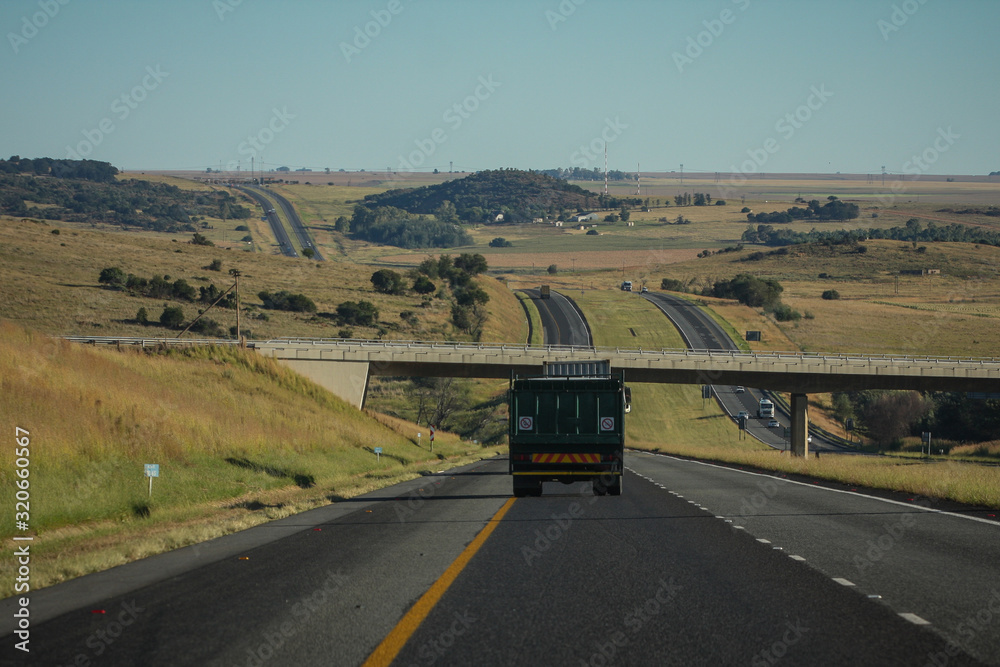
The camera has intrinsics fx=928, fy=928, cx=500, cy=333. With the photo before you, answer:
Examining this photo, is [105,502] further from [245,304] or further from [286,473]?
[245,304]

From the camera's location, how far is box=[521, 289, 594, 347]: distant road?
115 metres

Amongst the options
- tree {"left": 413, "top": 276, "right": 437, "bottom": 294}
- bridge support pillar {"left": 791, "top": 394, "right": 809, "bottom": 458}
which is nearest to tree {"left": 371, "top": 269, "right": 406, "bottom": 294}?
tree {"left": 413, "top": 276, "right": 437, "bottom": 294}

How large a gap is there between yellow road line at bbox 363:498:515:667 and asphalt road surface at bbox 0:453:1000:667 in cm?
3

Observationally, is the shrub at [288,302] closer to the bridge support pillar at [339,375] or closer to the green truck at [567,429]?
the bridge support pillar at [339,375]

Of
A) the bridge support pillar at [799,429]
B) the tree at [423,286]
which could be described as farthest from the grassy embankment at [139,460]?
the tree at [423,286]

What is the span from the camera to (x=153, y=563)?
476 inches

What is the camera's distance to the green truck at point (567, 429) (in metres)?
22.2

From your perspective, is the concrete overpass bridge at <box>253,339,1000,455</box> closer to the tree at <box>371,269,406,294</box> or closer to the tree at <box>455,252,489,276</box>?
the tree at <box>371,269,406,294</box>

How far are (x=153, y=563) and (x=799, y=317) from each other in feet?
425

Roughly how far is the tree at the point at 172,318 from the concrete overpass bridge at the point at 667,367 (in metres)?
20.8

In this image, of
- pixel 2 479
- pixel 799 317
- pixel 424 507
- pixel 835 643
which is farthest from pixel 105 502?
pixel 799 317

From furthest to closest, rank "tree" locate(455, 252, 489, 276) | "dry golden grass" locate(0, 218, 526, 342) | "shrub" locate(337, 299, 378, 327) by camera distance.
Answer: "tree" locate(455, 252, 489, 276)
"shrub" locate(337, 299, 378, 327)
"dry golden grass" locate(0, 218, 526, 342)

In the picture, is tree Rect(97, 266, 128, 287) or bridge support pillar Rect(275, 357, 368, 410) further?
tree Rect(97, 266, 128, 287)

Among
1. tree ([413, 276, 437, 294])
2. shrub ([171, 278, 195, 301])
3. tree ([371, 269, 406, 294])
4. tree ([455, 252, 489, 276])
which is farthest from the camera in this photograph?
tree ([455, 252, 489, 276])
